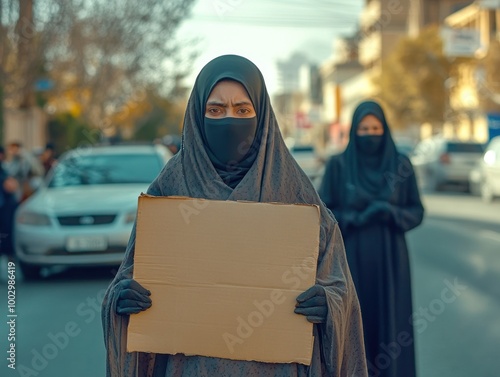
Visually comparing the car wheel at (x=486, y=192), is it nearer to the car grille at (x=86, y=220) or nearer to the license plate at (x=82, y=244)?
the car grille at (x=86, y=220)

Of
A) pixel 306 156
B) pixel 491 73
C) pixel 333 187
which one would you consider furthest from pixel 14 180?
pixel 491 73

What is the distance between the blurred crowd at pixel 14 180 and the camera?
13.1 meters

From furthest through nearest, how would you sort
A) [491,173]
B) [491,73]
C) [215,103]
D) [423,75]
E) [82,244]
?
[423,75], [491,73], [491,173], [82,244], [215,103]

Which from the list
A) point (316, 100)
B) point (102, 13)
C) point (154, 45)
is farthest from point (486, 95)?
point (316, 100)

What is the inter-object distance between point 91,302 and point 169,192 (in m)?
7.09

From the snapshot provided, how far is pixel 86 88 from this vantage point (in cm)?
3803

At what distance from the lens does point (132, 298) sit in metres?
2.90

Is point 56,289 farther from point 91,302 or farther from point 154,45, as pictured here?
point 154,45

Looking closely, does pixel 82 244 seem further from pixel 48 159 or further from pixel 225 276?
pixel 225 276

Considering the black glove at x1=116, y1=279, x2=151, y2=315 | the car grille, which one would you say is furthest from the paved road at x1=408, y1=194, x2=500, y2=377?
the black glove at x1=116, y1=279, x2=151, y2=315

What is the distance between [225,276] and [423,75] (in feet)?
180

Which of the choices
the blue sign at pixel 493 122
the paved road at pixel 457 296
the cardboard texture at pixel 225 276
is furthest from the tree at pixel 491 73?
the cardboard texture at pixel 225 276

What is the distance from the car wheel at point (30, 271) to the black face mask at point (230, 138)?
30.3 ft

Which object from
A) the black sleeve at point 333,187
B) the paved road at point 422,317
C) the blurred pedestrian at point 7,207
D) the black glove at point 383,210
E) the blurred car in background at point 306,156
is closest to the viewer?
the black glove at point 383,210
